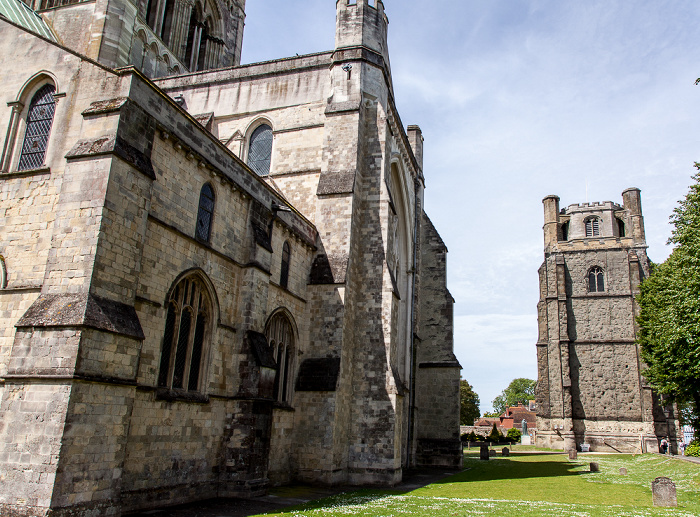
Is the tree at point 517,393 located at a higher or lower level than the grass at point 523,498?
higher

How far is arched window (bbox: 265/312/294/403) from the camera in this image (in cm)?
1534

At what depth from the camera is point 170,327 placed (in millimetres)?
11344

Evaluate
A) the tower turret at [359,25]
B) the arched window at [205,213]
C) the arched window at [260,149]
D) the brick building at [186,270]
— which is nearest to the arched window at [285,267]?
the brick building at [186,270]

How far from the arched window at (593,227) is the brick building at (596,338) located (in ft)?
0.27

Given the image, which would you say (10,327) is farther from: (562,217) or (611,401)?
(562,217)

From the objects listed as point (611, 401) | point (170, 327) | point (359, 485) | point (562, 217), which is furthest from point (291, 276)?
point (562, 217)

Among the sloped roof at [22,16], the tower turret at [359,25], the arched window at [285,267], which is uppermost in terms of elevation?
the tower turret at [359,25]

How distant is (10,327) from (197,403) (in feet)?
13.0

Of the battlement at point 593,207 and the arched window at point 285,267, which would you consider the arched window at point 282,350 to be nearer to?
the arched window at point 285,267

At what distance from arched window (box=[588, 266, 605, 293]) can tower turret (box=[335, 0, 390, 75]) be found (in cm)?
3421

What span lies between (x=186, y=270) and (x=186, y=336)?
146cm

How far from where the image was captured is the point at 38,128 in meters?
11.1

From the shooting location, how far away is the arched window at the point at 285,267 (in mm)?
15773

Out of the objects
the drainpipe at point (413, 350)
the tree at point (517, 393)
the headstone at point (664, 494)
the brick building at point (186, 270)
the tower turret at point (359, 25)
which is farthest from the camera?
the tree at point (517, 393)
